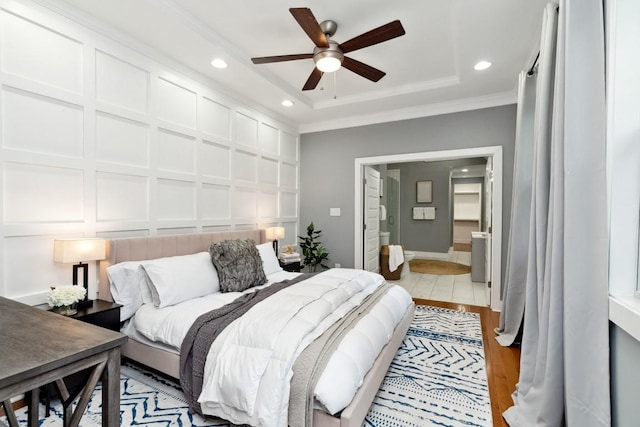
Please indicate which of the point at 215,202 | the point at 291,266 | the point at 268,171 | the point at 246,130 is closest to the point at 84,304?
the point at 215,202

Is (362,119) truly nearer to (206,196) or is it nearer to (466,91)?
(466,91)

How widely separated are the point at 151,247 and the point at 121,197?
0.51 m

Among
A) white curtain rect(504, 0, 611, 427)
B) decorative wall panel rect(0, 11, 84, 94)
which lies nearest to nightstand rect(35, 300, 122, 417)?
decorative wall panel rect(0, 11, 84, 94)

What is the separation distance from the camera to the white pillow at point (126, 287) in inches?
94.2

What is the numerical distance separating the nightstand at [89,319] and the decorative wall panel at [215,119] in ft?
6.80

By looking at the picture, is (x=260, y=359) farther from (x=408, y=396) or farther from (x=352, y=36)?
(x=352, y=36)

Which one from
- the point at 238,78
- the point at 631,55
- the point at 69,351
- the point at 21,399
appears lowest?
the point at 21,399

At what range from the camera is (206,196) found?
11.6ft

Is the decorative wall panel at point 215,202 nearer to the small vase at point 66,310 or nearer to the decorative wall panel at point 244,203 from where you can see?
the decorative wall panel at point 244,203

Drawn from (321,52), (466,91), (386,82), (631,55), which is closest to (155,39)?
(321,52)

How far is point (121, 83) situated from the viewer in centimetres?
265

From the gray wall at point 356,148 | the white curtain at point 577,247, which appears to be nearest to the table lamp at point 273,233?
the gray wall at point 356,148

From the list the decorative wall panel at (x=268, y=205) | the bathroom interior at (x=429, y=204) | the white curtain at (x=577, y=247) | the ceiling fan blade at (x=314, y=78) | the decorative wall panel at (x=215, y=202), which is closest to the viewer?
the white curtain at (x=577, y=247)

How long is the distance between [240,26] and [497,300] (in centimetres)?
432
